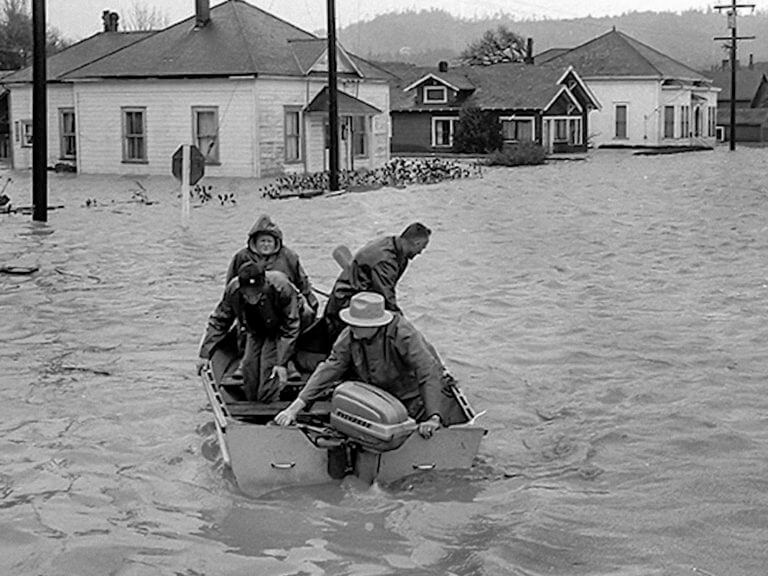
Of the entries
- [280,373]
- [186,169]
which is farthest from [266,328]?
[186,169]

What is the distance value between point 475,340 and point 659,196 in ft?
65.1

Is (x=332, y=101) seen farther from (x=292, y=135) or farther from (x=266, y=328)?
(x=266, y=328)

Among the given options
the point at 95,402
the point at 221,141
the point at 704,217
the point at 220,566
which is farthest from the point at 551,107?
the point at 220,566

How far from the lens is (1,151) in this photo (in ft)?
186

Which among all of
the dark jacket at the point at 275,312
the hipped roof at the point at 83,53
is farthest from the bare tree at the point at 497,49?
the dark jacket at the point at 275,312

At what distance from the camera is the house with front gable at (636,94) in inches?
2490

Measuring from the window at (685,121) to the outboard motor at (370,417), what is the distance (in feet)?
196

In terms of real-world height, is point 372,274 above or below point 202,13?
below

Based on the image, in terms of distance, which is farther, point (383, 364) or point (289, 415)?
point (383, 364)

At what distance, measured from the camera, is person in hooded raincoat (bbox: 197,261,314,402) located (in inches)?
415

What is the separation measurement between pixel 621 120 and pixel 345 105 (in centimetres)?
2801

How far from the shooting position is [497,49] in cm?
8862

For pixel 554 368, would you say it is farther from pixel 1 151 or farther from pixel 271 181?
pixel 1 151

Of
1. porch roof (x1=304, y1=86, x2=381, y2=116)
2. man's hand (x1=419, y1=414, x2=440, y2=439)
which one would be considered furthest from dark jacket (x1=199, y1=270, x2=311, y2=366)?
porch roof (x1=304, y1=86, x2=381, y2=116)
